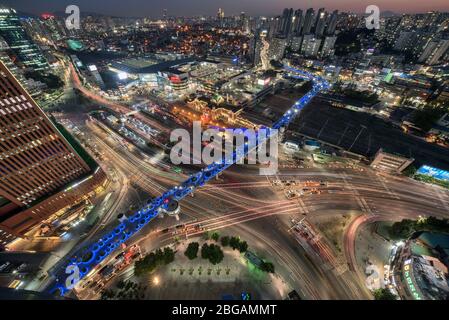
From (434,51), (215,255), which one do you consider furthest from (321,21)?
(215,255)

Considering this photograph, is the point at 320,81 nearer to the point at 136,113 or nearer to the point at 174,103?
the point at 174,103

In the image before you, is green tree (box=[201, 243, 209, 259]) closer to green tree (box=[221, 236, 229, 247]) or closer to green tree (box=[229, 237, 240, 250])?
green tree (box=[221, 236, 229, 247])

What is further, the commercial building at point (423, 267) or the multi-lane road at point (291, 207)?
the multi-lane road at point (291, 207)

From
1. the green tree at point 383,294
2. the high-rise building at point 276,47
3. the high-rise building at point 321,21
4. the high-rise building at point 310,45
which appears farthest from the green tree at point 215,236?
the high-rise building at point 321,21

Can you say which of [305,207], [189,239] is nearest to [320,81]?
[305,207]

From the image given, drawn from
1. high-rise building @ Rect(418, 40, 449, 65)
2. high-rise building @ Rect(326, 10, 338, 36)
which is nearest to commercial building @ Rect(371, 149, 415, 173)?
high-rise building @ Rect(418, 40, 449, 65)

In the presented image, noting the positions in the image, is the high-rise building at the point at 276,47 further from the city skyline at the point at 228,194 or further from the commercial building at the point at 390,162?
the commercial building at the point at 390,162
